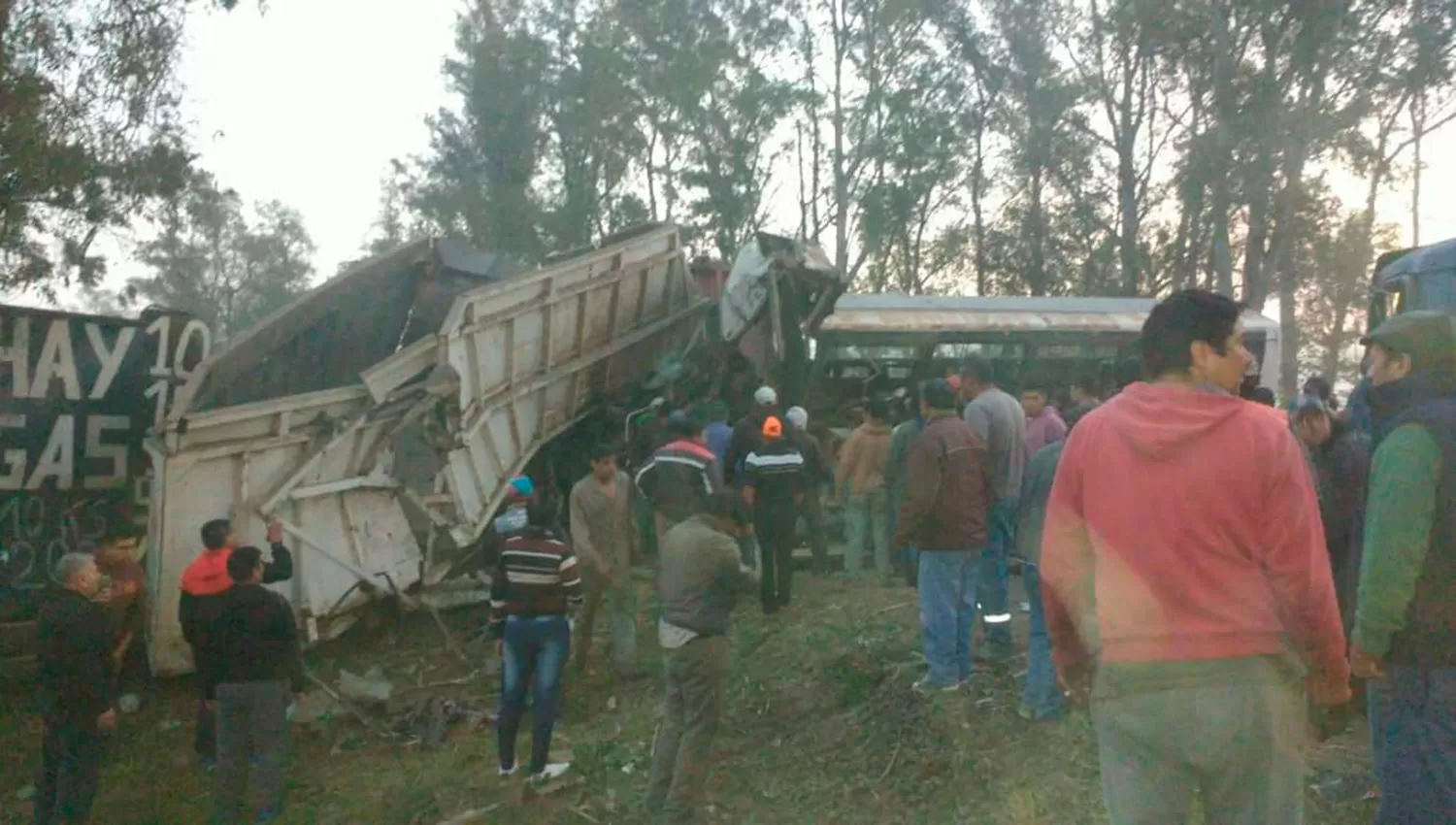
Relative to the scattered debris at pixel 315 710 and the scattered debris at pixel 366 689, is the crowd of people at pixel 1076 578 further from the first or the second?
the scattered debris at pixel 366 689

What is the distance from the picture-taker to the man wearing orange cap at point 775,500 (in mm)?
8289

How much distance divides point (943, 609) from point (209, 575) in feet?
13.7

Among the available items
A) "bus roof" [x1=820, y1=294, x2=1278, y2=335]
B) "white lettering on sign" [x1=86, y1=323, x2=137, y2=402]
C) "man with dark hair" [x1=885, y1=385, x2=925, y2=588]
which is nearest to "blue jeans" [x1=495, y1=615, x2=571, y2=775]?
"man with dark hair" [x1=885, y1=385, x2=925, y2=588]

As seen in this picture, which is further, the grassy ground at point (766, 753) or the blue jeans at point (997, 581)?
the blue jeans at point (997, 581)

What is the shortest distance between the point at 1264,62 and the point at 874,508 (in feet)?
58.2

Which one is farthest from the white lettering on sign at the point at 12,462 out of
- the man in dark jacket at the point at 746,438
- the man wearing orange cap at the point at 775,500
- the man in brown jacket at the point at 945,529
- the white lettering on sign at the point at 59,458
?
the man in brown jacket at the point at 945,529

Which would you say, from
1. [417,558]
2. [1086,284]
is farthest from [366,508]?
[1086,284]

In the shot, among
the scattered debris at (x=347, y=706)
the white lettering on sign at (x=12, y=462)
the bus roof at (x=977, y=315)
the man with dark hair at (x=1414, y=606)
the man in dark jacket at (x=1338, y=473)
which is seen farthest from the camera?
the bus roof at (x=977, y=315)

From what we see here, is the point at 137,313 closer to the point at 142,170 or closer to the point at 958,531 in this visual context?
the point at 142,170

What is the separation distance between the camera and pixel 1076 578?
2.83 meters

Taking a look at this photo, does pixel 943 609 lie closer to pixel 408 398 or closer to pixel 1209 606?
pixel 1209 606

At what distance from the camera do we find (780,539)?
27.7 ft

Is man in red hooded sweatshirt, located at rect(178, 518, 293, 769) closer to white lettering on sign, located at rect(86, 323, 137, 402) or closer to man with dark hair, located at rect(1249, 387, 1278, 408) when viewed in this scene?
white lettering on sign, located at rect(86, 323, 137, 402)

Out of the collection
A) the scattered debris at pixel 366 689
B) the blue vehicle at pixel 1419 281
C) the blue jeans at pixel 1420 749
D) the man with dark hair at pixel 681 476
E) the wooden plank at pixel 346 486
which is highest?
the blue vehicle at pixel 1419 281
